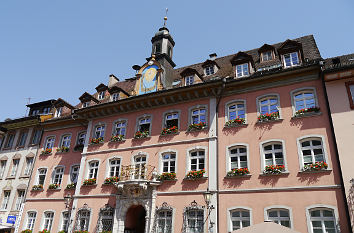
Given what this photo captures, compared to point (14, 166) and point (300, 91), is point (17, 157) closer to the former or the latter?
point (14, 166)

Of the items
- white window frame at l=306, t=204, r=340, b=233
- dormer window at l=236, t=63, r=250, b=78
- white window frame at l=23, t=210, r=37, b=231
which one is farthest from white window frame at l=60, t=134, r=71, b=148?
white window frame at l=306, t=204, r=340, b=233

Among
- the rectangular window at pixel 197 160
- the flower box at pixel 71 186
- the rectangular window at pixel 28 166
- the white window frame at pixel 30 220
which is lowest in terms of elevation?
the white window frame at pixel 30 220

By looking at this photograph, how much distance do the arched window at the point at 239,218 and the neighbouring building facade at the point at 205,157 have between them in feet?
0.17

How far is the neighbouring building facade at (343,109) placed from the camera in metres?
13.3

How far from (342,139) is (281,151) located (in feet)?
9.53

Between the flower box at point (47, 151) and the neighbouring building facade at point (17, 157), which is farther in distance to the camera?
the flower box at point (47, 151)

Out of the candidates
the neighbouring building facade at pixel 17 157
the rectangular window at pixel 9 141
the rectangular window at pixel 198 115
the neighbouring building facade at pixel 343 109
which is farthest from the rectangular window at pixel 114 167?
the neighbouring building facade at pixel 343 109

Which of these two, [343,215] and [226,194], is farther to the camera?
[226,194]

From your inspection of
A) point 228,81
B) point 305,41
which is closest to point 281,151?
point 228,81

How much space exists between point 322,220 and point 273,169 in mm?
3106

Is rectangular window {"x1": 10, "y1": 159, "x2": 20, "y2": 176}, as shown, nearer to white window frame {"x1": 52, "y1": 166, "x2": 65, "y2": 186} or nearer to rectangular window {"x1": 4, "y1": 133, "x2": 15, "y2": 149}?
rectangular window {"x1": 4, "y1": 133, "x2": 15, "y2": 149}

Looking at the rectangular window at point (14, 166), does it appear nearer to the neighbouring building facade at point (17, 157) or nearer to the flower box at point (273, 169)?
the neighbouring building facade at point (17, 157)

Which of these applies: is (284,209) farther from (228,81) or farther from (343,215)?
(228,81)

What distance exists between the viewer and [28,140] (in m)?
26.1
